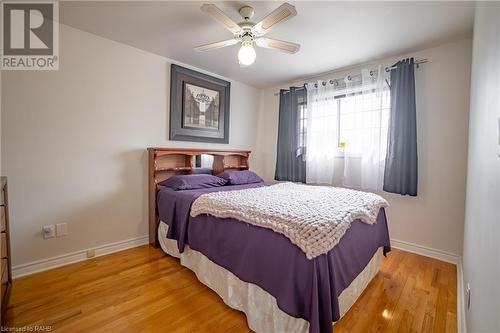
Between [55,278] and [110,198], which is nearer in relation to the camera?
[55,278]

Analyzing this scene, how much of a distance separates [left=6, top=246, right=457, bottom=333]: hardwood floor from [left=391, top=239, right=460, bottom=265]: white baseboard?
194 millimetres

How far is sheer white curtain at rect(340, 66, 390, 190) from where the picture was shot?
2717 millimetres

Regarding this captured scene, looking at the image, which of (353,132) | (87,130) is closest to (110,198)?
(87,130)

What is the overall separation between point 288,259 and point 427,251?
89.4 inches

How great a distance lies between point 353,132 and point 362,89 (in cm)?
56

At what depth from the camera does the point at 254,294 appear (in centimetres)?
141

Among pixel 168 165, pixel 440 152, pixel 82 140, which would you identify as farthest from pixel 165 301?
pixel 440 152

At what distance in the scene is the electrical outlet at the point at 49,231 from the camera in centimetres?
207

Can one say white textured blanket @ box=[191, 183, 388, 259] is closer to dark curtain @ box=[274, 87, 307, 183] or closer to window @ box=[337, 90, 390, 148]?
window @ box=[337, 90, 390, 148]

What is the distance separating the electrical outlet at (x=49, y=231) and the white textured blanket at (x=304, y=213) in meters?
1.40

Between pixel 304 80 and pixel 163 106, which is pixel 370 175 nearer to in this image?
pixel 304 80

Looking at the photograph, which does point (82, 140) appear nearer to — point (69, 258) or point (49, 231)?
point (49, 231)

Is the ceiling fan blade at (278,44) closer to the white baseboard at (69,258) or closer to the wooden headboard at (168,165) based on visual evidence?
the wooden headboard at (168,165)

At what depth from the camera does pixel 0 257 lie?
1.32 m
